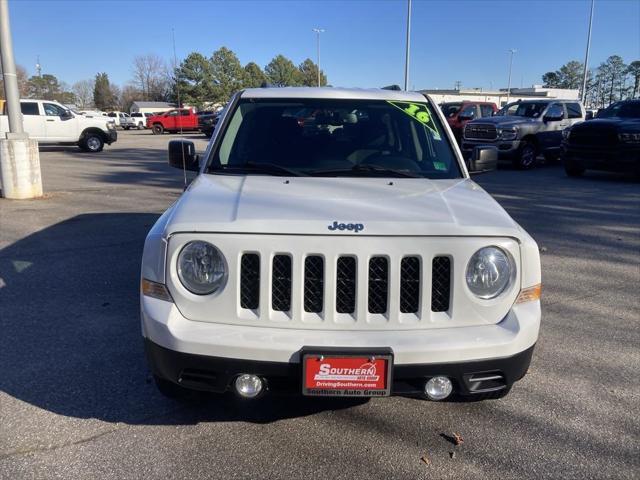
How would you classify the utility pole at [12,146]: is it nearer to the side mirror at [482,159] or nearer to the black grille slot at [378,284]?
the side mirror at [482,159]

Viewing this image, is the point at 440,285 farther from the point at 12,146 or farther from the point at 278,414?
the point at 12,146

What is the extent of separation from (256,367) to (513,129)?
1470cm

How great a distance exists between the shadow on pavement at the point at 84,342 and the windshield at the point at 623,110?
495 inches

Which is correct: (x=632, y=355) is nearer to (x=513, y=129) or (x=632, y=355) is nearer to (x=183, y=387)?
(x=183, y=387)

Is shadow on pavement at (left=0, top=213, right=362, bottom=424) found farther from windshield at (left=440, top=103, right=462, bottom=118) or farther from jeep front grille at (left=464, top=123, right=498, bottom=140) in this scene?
windshield at (left=440, top=103, right=462, bottom=118)

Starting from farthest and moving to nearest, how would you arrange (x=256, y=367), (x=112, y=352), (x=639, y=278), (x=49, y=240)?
(x=49, y=240) < (x=639, y=278) < (x=112, y=352) < (x=256, y=367)

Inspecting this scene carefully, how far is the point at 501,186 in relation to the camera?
12.8 m

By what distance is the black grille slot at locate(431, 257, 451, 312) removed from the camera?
102 inches

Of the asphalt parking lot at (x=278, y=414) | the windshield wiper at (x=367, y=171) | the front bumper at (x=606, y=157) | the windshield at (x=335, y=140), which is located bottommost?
the asphalt parking lot at (x=278, y=414)

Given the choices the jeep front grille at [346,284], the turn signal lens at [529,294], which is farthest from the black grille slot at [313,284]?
the turn signal lens at [529,294]

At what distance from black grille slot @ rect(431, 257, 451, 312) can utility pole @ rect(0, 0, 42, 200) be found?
9459 mm

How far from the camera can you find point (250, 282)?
2570 millimetres

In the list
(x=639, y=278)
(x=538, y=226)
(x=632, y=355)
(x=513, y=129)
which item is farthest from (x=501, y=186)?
(x=632, y=355)

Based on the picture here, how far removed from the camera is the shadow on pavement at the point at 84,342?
125 inches
